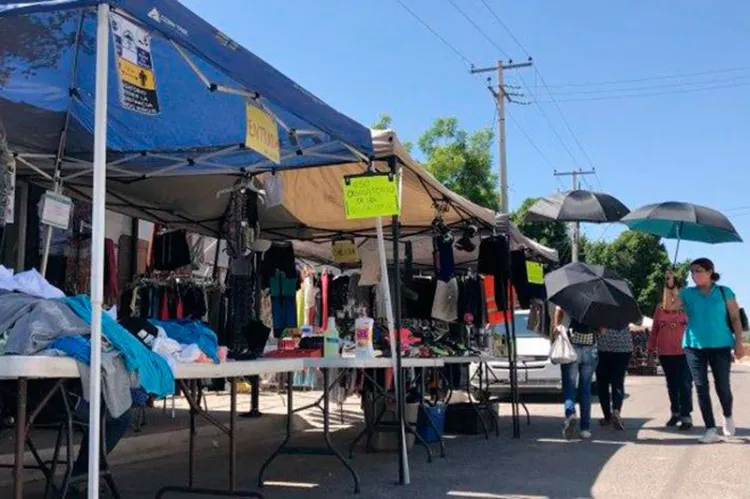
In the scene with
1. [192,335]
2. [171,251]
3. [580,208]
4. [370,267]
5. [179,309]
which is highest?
[580,208]

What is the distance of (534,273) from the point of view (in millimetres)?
11180

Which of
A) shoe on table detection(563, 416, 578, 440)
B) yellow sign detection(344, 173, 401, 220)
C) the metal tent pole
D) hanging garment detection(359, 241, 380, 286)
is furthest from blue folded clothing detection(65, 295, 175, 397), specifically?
hanging garment detection(359, 241, 380, 286)

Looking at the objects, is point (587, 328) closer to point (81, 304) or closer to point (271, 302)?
point (271, 302)

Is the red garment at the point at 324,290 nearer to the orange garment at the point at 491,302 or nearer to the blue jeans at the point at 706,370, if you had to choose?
the orange garment at the point at 491,302

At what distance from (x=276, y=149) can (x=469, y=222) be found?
4618 mm

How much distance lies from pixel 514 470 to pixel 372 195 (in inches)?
112

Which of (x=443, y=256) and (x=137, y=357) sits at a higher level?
(x=443, y=256)

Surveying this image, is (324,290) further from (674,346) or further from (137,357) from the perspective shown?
(137,357)

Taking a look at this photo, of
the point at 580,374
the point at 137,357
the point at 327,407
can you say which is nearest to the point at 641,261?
the point at 580,374

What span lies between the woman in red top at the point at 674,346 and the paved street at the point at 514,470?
0.60 metres

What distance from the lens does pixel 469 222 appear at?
10172 mm

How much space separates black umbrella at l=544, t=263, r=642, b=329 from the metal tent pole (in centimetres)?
644

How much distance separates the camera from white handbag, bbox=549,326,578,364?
901 centimetres

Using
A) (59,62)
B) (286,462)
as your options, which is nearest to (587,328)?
(286,462)
